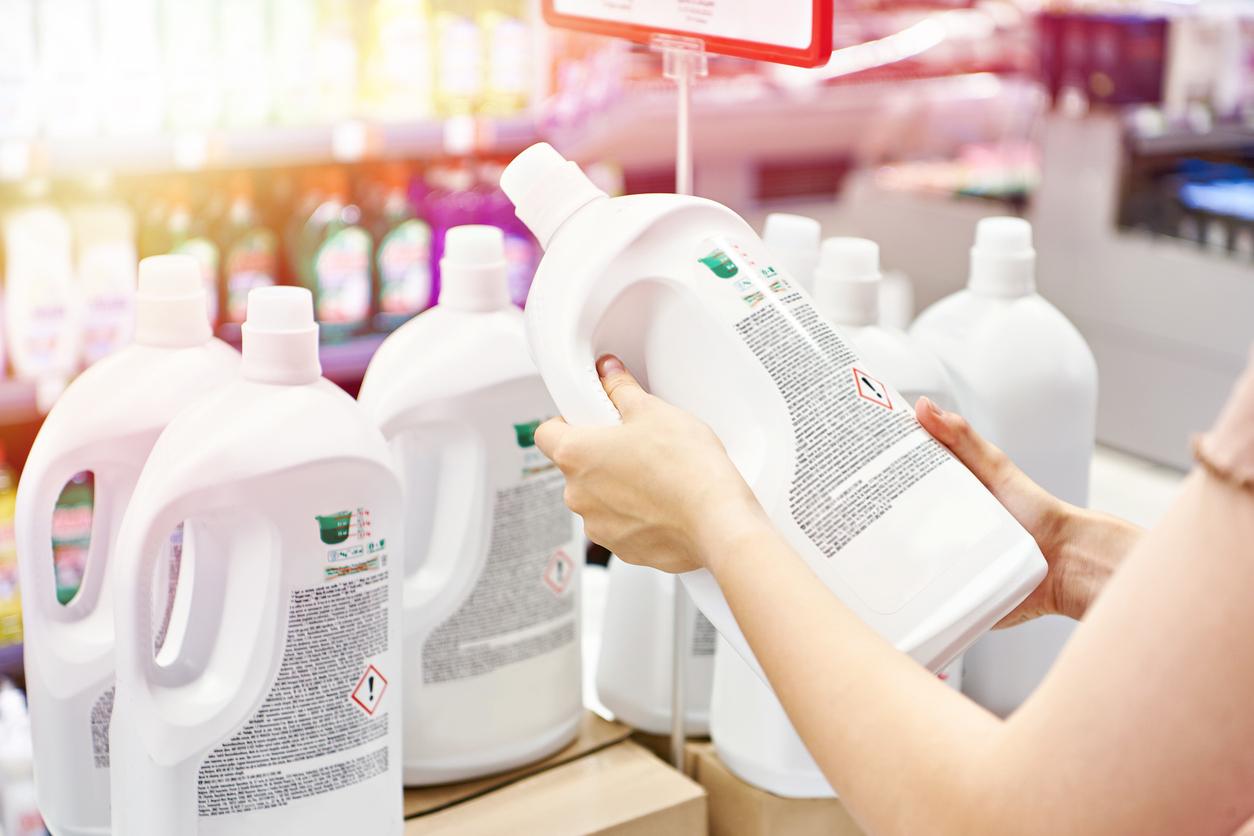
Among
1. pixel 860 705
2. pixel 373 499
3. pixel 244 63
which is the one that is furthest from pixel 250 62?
pixel 860 705

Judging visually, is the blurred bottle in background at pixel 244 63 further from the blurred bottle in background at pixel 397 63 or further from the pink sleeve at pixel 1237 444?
the pink sleeve at pixel 1237 444

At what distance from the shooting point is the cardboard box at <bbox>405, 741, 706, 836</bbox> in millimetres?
1039

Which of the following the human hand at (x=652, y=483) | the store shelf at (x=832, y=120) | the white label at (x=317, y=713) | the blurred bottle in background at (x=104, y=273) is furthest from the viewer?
the store shelf at (x=832, y=120)

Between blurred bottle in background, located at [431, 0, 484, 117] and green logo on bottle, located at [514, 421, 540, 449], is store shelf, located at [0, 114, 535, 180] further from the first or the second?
green logo on bottle, located at [514, 421, 540, 449]

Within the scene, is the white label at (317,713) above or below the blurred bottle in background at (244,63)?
below

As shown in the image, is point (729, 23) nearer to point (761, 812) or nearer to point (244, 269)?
point (761, 812)

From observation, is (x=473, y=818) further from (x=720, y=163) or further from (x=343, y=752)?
(x=720, y=163)

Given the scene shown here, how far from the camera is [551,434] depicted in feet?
2.84

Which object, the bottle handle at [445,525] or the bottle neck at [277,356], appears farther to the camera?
the bottle handle at [445,525]

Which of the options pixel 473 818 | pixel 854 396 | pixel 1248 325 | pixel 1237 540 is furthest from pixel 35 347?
pixel 1248 325

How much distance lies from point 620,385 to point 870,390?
16 centimetres

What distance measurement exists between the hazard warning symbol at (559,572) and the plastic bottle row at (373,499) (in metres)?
0.07

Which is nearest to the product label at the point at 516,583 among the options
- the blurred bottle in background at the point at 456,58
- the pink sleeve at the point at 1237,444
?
the pink sleeve at the point at 1237,444

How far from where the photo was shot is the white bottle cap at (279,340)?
0.89m
